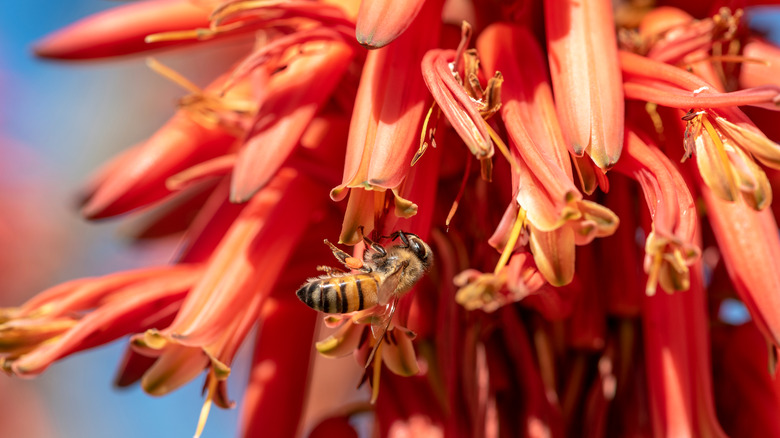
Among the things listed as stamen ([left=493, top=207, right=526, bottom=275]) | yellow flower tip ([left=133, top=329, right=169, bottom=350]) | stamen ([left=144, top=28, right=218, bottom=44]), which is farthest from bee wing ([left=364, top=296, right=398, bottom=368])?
stamen ([left=144, top=28, right=218, bottom=44])

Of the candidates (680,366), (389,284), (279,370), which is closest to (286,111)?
(389,284)

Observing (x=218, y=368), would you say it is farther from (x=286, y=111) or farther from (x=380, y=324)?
(x=286, y=111)

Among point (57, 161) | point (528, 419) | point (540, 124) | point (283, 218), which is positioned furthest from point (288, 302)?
point (57, 161)

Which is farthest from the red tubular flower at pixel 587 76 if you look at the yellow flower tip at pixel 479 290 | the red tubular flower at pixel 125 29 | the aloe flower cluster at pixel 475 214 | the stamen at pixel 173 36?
the red tubular flower at pixel 125 29

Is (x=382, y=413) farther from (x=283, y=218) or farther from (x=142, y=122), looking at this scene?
(x=142, y=122)

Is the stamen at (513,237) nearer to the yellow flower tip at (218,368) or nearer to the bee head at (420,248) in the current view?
the bee head at (420,248)

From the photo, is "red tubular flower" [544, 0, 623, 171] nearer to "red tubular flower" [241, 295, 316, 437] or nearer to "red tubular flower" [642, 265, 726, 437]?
"red tubular flower" [642, 265, 726, 437]
